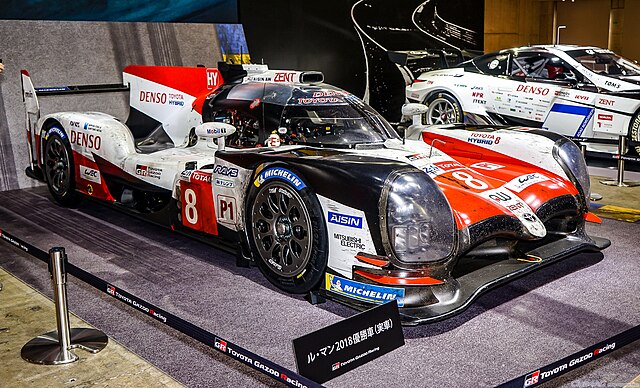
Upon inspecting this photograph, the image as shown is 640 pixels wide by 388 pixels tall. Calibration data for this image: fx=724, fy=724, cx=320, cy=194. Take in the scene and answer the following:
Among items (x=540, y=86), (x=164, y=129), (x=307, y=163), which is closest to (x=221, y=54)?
(x=164, y=129)

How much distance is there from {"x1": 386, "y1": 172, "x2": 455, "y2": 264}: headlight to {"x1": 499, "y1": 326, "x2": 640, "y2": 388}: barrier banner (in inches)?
40.4

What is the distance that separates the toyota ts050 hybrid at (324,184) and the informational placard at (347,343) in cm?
44

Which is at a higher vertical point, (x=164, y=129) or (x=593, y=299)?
(x=164, y=129)

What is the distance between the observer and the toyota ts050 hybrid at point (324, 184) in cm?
345

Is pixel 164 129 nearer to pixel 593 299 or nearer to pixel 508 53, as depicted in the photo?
pixel 593 299

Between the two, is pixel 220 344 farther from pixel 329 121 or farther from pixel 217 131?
pixel 329 121

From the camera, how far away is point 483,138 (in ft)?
16.5

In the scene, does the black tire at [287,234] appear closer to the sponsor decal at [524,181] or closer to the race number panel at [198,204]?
the race number panel at [198,204]

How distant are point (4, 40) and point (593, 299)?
19.8ft

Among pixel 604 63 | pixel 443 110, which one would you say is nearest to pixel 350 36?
pixel 443 110

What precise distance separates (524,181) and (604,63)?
458 centimetres

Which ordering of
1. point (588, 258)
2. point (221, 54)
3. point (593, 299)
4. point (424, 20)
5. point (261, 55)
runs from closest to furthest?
point (593, 299), point (588, 258), point (221, 54), point (261, 55), point (424, 20)

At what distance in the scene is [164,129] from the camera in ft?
19.0

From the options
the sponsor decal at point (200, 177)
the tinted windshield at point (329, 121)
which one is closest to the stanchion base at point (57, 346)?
the sponsor decal at point (200, 177)
